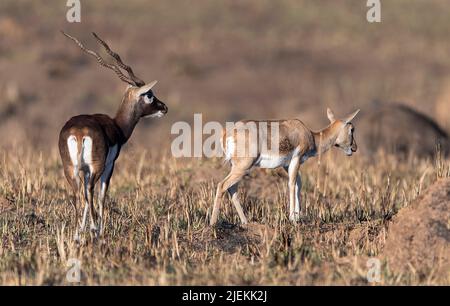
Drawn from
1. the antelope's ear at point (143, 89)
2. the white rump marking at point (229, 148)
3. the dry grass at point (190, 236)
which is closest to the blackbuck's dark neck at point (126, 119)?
the antelope's ear at point (143, 89)

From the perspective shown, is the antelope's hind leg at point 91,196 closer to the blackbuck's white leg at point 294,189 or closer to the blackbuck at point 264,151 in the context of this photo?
the blackbuck at point 264,151

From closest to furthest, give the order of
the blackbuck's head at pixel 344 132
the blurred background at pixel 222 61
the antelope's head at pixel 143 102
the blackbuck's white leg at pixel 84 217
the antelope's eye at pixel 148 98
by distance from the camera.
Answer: the blackbuck's white leg at pixel 84 217 < the antelope's head at pixel 143 102 < the antelope's eye at pixel 148 98 < the blackbuck's head at pixel 344 132 < the blurred background at pixel 222 61

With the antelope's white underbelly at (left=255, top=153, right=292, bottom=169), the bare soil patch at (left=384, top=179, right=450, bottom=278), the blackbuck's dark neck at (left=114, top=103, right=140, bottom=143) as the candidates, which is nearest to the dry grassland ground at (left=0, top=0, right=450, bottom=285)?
the bare soil patch at (left=384, top=179, right=450, bottom=278)

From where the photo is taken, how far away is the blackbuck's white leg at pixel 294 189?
419 inches

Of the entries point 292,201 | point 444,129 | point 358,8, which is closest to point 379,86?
point 444,129

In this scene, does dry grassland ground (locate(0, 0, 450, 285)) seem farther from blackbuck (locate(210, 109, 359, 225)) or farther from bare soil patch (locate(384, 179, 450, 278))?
blackbuck (locate(210, 109, 359, 225))

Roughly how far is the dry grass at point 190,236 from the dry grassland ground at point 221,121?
0.09 feet

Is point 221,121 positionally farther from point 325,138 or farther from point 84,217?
point 84,217

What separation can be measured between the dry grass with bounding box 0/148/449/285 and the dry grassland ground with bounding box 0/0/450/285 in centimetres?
3

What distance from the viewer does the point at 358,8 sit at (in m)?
44.0

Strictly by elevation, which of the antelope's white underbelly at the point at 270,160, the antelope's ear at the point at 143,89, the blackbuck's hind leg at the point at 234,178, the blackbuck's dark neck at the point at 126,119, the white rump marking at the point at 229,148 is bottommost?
the blackbuck's hind leg at the point at 234,178

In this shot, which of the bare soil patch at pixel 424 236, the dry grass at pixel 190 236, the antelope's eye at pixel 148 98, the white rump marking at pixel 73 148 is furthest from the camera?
the antelope's eye at pixel 148 98

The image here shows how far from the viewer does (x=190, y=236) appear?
9883mm

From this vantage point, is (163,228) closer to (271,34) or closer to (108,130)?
(108,130)
